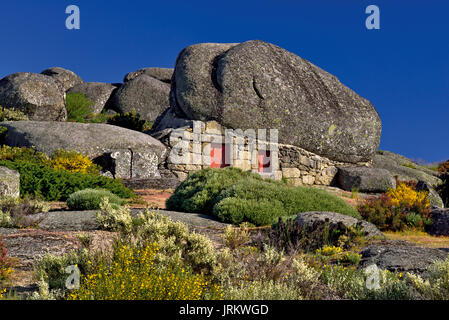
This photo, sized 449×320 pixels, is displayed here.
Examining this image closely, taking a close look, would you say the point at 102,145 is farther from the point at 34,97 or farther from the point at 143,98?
the point at 143,98

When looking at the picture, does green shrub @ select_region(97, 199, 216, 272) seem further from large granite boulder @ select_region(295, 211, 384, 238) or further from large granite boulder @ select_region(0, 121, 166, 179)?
large granite boulder @ select_region(0, 121, 166, 179)

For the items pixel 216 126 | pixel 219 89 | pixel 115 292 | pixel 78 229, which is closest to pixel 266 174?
pixel 216 126

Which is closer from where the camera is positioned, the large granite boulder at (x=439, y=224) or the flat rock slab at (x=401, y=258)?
the flat rock slab at (x=401, y=258)

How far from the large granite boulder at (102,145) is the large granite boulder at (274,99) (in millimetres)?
2802

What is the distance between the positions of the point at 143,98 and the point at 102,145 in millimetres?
15814

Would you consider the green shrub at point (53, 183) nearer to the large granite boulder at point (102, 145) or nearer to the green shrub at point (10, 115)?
the large granite boulder at point (102, 145)

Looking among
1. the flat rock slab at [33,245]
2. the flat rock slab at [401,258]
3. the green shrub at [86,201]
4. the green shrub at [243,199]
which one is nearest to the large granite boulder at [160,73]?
the green shrub at [243,199]

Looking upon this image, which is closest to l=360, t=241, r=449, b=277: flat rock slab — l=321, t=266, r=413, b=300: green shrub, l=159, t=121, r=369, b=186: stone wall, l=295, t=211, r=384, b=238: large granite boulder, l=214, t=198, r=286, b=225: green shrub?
l=321, t=266, r=413, b=300: green shrub

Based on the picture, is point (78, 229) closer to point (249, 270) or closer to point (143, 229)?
point (143, 229)

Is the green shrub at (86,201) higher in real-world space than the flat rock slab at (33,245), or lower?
higher

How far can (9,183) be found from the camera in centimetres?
1012

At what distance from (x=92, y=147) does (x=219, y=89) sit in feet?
19.0

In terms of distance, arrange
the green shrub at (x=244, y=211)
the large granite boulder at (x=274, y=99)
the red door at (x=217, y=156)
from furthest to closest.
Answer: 1. the large granite boulder at (x=274, y=99)
2. the red door at (x=217, y=156)
3. the green shrub at (x=244, y=211)

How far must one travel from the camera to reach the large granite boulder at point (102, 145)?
52.2 ft
